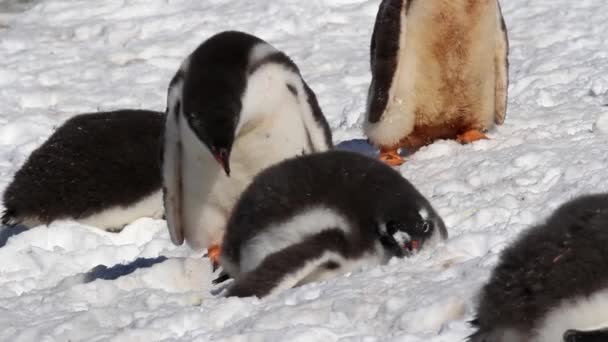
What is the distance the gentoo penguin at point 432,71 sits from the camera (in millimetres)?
7195

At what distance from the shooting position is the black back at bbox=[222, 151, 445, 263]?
487cm

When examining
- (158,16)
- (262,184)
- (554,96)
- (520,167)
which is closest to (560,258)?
(262,184)

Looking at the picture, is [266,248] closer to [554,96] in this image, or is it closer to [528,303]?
[528,303]

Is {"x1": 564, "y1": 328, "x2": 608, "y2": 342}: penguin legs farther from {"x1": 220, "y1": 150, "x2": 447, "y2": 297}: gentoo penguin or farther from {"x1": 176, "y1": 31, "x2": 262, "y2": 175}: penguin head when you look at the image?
{"x1": 176, "y1": 31, "x2": 262, "y2": 175}: penguin head

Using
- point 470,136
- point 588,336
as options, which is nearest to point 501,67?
point 470,136

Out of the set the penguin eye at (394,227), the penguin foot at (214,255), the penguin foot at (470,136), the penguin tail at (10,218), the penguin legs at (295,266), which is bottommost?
the penguin tail at (10,218)

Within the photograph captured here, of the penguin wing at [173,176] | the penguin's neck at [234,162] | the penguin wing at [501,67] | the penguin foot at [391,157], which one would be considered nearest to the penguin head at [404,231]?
the penguin's neck at [234,162]

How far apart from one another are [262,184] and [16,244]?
192 centimetres

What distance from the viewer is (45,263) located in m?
6.29

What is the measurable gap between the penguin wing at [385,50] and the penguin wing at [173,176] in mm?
1502

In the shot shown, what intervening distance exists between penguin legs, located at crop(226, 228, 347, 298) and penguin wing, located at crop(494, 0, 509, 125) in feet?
9.74

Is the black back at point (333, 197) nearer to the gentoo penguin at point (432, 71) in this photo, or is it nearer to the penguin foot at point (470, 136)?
the gentoo penguin at point (432, 71)

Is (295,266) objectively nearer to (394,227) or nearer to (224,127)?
(394,227)

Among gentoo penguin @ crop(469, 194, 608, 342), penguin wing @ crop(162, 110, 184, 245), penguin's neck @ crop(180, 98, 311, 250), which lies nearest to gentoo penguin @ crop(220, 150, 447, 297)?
penguin's neck @ crop(180, 98, 311, 250)
